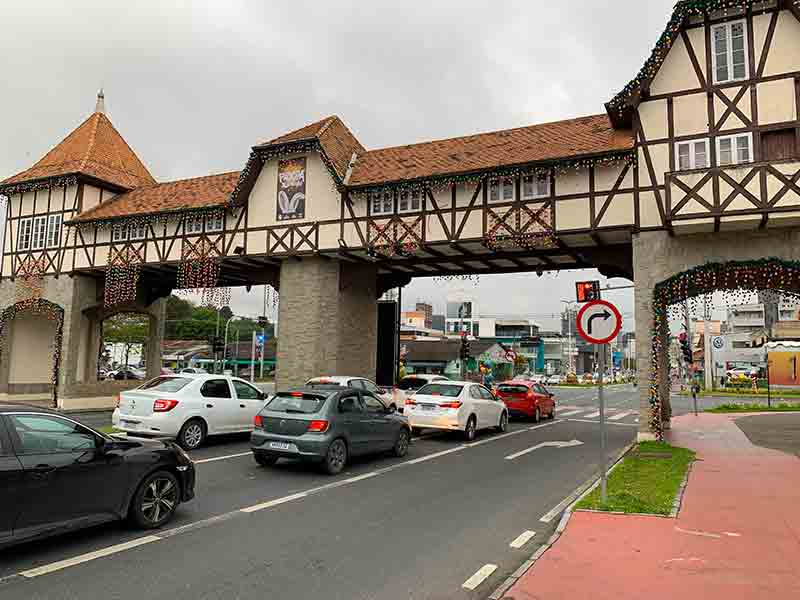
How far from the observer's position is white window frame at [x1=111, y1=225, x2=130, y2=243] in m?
24.1

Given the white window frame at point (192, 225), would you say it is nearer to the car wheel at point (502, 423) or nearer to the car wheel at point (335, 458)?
the car wheel at point (502, 423)

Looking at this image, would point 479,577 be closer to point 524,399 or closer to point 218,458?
point 218,458

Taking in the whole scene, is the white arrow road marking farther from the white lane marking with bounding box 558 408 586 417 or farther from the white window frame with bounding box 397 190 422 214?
the white lane marking with bounding box 558 408 586 417

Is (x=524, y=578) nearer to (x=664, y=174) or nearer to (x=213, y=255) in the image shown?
(x=664, y=174)

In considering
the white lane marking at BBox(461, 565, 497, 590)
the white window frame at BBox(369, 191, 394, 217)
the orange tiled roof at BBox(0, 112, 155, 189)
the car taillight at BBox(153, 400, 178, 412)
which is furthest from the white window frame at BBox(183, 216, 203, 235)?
the white lane marking at BBox(461, 565, 497, 590)

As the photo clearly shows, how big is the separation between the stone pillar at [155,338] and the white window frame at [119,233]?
5129 mm

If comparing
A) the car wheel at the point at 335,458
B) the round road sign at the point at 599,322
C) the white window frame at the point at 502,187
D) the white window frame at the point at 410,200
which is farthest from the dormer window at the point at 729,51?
the car wheel at the point at 335,458

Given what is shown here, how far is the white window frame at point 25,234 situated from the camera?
26.8 meters

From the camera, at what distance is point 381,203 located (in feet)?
64.6

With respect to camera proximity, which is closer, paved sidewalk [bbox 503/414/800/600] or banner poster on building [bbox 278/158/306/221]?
paved sidewalk [bbox 503/414/800/600]

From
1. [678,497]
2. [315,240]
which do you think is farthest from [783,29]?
[315,240]

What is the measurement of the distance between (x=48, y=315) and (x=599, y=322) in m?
26.5

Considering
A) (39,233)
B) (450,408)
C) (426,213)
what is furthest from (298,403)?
(39,233)

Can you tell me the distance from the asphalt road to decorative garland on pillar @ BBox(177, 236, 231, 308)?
40.0ft
